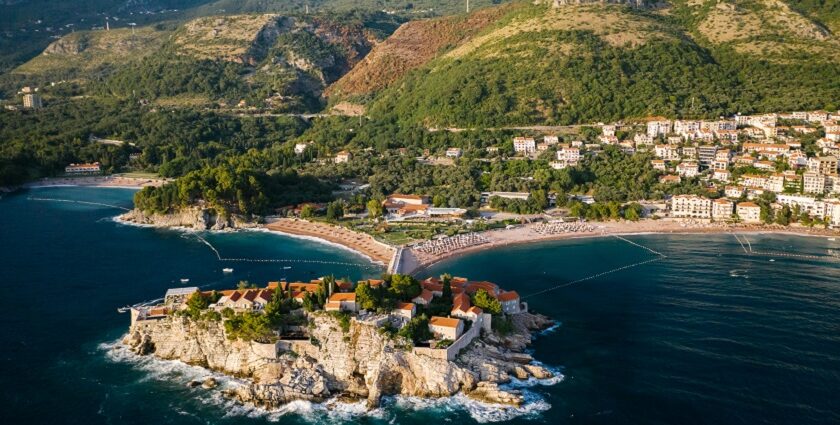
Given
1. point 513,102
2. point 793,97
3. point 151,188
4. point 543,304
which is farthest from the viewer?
point 513,102

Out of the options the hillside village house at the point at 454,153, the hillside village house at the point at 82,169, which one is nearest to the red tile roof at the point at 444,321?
the hillside village house at the point at 454,153

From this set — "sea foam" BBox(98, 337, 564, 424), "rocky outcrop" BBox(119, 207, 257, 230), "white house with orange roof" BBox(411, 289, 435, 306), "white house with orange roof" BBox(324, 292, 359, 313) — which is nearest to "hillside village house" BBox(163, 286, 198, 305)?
"sea foam" BBox(98, 337, 564, 424)

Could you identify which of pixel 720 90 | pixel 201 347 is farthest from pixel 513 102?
pixel 201 347

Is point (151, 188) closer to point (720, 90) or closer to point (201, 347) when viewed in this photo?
point (201, 347)

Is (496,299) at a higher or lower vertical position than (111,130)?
lower

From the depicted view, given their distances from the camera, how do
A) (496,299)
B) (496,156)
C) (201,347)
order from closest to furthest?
1. (201,347)
2. (496,299)
3. (496,156)

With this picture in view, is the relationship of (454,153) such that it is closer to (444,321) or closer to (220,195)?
(220,195)
